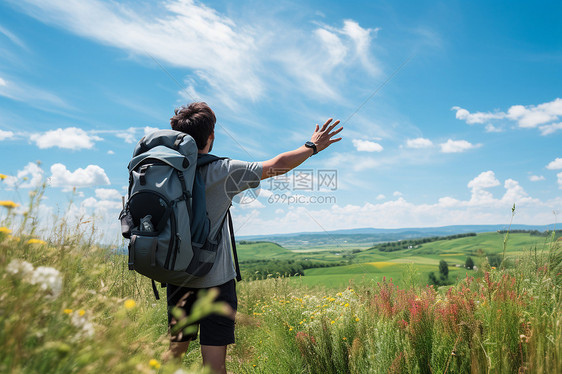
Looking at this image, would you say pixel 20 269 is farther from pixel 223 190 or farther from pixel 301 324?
pixel 301 324

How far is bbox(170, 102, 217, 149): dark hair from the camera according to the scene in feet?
9.46

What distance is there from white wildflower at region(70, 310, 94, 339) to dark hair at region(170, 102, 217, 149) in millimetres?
1815

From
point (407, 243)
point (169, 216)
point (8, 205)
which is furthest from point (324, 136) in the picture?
point (407, 243)

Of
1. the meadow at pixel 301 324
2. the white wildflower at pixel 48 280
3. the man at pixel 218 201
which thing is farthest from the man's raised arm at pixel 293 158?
the white wildflower at pixel 48 280

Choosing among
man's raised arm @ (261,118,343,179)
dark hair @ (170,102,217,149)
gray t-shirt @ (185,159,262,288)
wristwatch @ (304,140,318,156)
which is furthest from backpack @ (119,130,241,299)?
wristwatch @ (304,140,318,156)

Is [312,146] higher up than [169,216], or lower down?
higher up

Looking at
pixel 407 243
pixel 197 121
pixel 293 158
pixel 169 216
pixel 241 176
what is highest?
pixel 197 121

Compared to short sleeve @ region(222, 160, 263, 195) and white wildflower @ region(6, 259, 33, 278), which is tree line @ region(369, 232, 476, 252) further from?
white wildflower @ region(6, 259, 33, 278)

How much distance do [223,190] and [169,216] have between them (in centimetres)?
47

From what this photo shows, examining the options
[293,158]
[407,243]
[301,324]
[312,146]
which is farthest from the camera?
[407,243]

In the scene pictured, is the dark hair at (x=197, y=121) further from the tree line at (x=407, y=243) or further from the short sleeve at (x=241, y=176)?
the tree line at (x=407, y=243)

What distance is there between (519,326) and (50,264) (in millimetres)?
3085

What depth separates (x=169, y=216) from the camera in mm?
2455

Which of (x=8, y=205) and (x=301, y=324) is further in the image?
(x=301, y=324)
